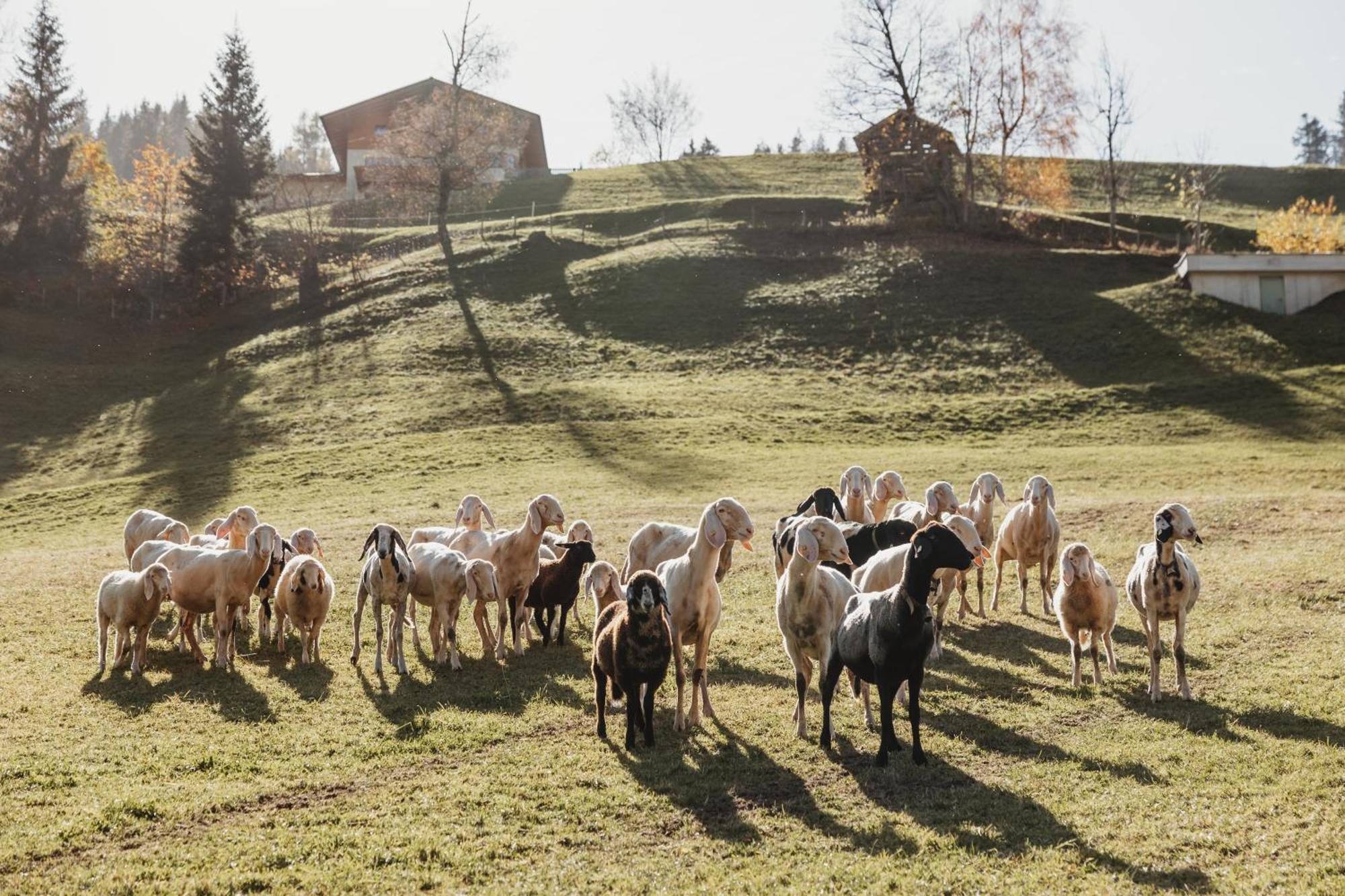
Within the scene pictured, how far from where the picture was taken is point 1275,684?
11.5 metres

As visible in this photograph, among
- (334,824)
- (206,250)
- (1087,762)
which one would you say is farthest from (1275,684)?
(206,250)

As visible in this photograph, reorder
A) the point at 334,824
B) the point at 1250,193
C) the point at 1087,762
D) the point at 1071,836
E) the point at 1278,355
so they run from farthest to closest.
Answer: the point at 1250,193 < the point at 1278,355 < the point at 1087,762 < the point at 334,824 < the point at 1071,836

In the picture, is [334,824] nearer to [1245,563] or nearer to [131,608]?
[131,608]

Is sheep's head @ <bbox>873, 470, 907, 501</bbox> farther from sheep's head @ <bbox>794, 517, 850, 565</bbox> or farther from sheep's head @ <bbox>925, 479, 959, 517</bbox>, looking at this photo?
sheep's head @ <bbox>794, 517, 850, 565</bbox>

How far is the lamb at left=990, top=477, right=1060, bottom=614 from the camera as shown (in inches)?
632

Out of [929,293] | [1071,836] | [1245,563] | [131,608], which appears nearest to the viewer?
[1071,836]

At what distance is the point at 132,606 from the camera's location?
1302cm

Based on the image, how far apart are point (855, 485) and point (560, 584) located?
5221mm

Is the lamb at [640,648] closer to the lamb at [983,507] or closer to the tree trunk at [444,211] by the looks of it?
the lamb at [983,507]

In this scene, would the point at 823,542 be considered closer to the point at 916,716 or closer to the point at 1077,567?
the point at 916,716

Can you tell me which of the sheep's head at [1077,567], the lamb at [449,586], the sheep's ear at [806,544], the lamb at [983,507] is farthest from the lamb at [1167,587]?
the lamb at [449,586]

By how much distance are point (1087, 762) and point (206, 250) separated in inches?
2194

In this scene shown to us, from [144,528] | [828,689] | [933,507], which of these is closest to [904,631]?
[828,689]

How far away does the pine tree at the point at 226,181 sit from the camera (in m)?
55.5
